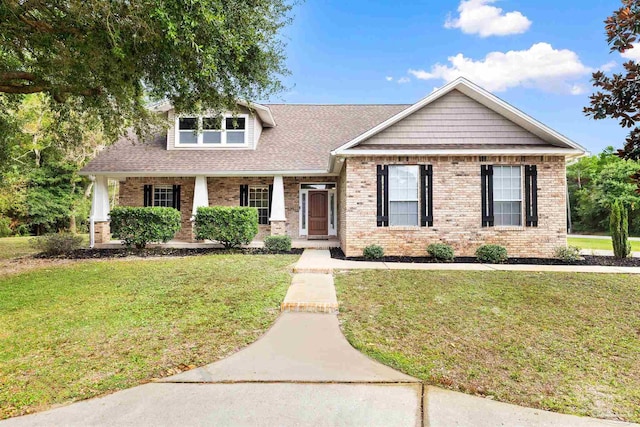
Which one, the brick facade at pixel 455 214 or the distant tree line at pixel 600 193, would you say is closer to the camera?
the brick facade at pixel 455 214

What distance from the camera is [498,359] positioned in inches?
141

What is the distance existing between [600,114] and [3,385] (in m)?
5.82

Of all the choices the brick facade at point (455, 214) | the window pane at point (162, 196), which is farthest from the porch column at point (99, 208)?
the brick facade at point (455, 214)

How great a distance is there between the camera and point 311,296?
5789mm

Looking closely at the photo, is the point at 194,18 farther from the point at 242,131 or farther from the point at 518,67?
the point at 518,67

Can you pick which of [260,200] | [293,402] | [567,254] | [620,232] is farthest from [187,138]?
[620,232]

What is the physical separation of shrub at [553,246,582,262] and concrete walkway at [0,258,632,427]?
8.97 metres

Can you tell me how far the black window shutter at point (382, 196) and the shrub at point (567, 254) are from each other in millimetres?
5262

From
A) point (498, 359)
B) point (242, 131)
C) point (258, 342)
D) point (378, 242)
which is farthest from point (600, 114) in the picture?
point (242, 131)

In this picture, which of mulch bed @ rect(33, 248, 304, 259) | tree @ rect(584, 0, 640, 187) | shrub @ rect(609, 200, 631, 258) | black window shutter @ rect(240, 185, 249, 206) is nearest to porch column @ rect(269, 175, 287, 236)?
mulch bed @ rect(33, 248, 304, 259)

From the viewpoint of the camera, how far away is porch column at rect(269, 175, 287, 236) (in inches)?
535

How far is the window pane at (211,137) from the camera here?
14758 mm

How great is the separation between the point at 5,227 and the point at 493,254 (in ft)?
91.2

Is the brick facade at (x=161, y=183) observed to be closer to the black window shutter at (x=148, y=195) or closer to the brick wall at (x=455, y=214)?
the black window shutter at (x=148, y=195)
